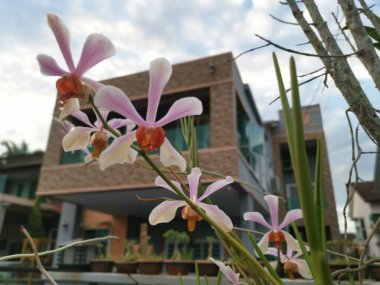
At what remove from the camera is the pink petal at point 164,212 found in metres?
0.55

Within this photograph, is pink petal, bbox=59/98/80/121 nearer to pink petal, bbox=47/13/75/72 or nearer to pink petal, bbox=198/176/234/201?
pink petal, bbox=47/13/75/72

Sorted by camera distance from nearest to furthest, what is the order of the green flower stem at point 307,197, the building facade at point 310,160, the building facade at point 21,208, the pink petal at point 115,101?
the green flower stem at point 307,197 → the pink petal at point 115,101 → the building facade at point 310,160 → the building facade at point 21,208

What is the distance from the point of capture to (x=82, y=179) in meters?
8.66

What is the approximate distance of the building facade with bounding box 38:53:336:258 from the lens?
743 cm

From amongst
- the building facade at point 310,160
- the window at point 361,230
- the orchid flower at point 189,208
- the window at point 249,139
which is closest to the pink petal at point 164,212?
the orchid flower at point 189,208

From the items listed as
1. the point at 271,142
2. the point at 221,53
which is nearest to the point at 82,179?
the point at 221,53

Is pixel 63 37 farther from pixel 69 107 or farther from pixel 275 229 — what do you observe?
pixel 275 229

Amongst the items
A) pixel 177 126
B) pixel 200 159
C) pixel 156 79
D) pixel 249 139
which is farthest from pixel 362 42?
pixel 249 139

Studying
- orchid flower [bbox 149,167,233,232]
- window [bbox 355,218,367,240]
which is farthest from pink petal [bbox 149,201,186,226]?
window [bbox 355,218,367,240]

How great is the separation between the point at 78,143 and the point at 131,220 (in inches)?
471

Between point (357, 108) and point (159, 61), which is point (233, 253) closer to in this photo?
point (159, 61)

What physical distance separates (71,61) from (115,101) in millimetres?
77

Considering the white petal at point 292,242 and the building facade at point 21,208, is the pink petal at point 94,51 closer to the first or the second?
the white petal at point 292,242

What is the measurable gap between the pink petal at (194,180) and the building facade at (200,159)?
604cm
